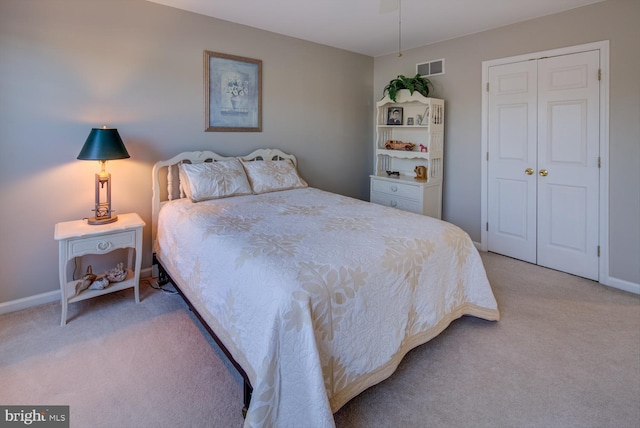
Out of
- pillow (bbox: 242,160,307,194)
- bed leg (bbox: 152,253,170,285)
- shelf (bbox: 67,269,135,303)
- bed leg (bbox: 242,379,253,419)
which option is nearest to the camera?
bed leg (bbox: 242,379,253,419)

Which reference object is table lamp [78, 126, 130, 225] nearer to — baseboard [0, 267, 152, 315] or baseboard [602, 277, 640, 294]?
baseboard [0, 267, 152, 315]

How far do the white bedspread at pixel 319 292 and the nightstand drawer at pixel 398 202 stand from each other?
1.60 meters

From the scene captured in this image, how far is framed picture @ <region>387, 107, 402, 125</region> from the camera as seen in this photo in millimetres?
4602

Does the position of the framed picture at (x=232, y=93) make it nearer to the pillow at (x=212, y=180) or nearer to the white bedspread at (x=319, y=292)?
the pillow at (x=212, y=180)

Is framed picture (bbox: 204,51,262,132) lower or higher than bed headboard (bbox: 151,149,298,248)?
higher

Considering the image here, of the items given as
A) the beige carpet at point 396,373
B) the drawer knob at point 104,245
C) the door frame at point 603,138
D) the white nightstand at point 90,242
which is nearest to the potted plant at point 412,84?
the door frame at point 603,138

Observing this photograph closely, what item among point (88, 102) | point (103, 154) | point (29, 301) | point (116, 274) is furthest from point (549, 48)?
point (29, 301)

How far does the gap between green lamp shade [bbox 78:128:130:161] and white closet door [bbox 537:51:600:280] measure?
3.85m

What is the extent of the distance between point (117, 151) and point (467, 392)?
110 inches

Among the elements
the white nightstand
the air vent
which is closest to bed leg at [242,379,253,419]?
the white nightstand

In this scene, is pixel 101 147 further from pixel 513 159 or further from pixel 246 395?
pixel 513 159

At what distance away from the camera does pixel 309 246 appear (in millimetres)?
1890

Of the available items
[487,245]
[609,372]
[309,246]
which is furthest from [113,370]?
[487,245]

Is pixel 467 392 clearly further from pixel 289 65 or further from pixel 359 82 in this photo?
pixel 359 82
